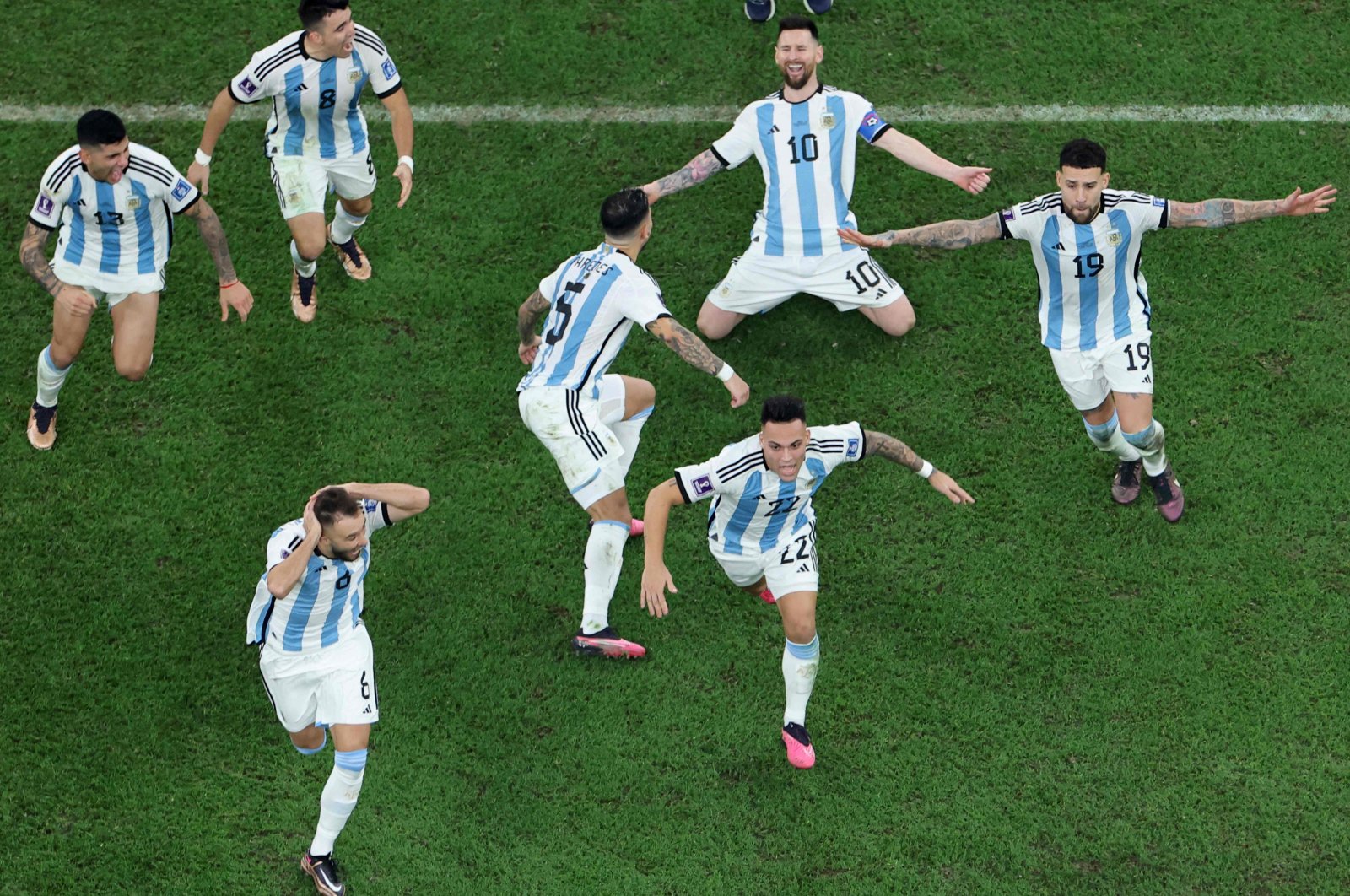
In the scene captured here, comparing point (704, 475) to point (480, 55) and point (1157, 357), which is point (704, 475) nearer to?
point (1157, 357)

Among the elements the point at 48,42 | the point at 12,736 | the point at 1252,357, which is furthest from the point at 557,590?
the point at 48,42

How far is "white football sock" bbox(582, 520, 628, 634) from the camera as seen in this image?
8680mm

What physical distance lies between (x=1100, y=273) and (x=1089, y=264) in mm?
94

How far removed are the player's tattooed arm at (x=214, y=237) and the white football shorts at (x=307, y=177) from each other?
765mm

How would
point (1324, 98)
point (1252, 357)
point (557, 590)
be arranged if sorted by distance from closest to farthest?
1. point (557, 590)
2. point (1252, 357)
3. point (1324, 98)

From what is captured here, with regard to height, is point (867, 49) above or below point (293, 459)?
above

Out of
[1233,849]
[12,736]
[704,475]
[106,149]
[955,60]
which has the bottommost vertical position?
[1233,849]

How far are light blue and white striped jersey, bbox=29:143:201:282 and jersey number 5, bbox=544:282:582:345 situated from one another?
232 cm

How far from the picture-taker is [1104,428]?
30.4 feet

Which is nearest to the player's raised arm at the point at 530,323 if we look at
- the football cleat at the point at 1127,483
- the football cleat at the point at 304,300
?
the football cleat at the point at 304,300

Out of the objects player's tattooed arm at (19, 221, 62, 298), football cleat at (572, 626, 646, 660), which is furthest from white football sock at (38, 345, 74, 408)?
football cleat at (572, 626, 646, 660)

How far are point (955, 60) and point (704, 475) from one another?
5.02 m

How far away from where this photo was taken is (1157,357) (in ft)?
33.2

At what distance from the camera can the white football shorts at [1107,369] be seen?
29.1ft
